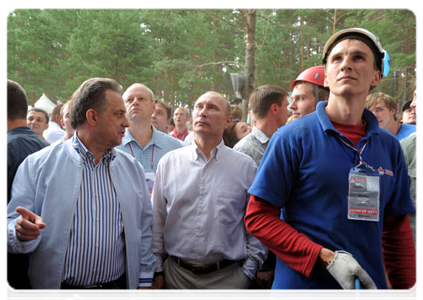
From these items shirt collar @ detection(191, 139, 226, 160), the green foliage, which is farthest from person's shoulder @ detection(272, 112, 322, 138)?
the green foliage

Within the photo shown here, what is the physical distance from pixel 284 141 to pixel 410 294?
100cm

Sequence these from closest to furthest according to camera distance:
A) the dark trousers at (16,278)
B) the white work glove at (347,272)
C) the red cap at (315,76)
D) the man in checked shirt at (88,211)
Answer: the white work glove at (347,272) → the man in checked shirt at (88,211) → the dark trousers at (16,278) → the red cap at (315,76)

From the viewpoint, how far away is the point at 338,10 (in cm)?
2288

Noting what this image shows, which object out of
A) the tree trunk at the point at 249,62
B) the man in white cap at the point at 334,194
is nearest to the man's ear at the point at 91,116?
the man in white cap at the point at 334,194

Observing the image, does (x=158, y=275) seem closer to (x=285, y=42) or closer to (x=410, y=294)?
(x=410, y=294)

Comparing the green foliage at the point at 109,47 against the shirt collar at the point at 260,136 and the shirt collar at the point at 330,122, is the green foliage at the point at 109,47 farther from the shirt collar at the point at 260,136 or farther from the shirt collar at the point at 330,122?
the shirt collar at the point at 330,122

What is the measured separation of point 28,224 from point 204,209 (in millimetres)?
1206

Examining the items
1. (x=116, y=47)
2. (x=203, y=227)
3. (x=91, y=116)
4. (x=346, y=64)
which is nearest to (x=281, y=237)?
(x=346, y=64)

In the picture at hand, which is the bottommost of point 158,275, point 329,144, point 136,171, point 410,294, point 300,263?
point 158,275

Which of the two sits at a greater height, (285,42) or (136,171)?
(285,42)

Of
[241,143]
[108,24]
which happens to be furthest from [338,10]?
[241,143]

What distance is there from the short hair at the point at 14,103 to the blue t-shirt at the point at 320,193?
78.0 inches

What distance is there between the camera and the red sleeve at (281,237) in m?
1.67

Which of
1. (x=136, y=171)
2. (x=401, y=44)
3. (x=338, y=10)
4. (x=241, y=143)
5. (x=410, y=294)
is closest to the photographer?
(x=410, y=294)
